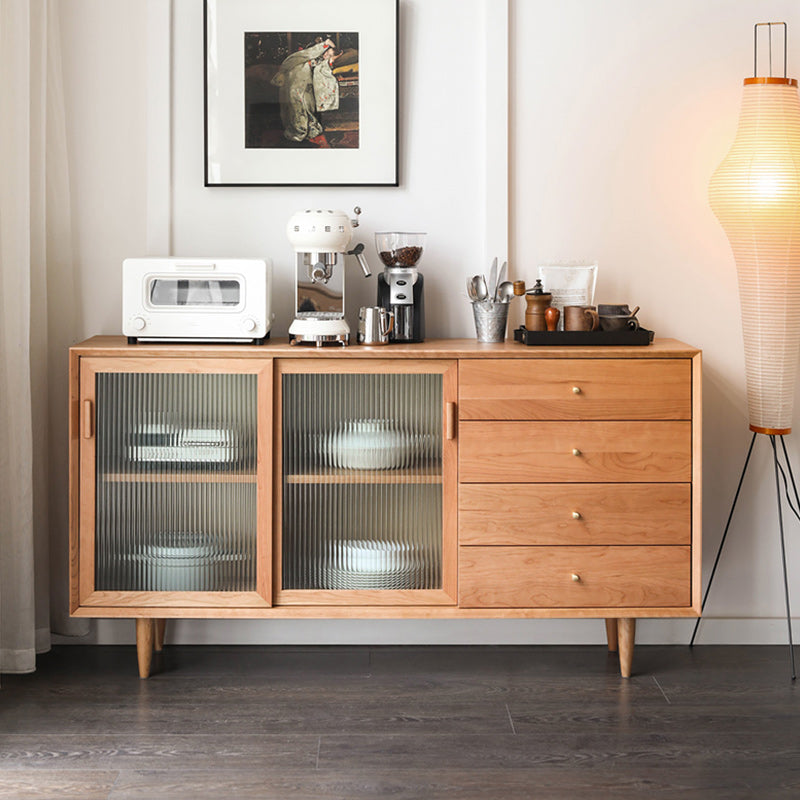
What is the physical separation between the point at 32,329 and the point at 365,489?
1.11m

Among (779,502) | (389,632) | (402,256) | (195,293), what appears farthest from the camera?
(389,632)

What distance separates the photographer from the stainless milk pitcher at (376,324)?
260cm

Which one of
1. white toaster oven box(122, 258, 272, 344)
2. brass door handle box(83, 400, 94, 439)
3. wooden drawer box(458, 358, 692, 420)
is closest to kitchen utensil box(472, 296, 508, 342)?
wooden drawer box(458, 358, 692, 420)

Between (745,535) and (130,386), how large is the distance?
1940mm

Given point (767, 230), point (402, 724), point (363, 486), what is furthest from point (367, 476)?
point (767, 230)

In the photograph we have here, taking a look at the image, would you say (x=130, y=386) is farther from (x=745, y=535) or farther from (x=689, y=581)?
(x=745, y=535)

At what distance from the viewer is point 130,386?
252 cm

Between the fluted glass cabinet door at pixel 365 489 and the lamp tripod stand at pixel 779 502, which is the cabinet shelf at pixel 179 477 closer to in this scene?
the fluted glass cabinet door at pixel 365 489

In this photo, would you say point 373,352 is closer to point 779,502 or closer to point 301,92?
point 301,92

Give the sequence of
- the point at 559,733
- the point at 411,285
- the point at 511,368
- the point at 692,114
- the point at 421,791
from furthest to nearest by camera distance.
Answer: the point at 692,114, the point at 411,285, the point at 511,368, the point at 559,733, the point at 421,791

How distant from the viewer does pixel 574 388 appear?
8.12ft

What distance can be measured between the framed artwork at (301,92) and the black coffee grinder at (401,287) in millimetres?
260

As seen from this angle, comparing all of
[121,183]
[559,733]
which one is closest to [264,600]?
[559,733]

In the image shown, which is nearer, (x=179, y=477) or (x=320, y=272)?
(x=179, y=477)
